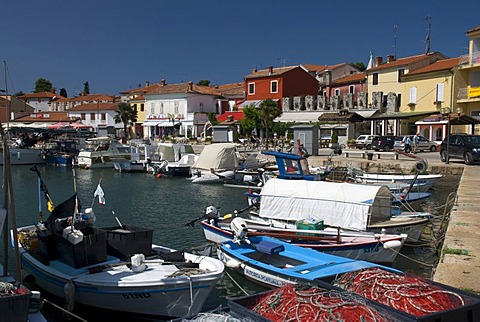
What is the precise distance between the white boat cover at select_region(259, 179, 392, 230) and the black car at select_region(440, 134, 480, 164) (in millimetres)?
20494

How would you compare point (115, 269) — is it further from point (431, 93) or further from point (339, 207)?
point (431, 93)

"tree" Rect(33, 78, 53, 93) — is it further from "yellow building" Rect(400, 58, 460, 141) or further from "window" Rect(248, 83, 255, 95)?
"yellow building" Rect(400, 58, 460, 141)

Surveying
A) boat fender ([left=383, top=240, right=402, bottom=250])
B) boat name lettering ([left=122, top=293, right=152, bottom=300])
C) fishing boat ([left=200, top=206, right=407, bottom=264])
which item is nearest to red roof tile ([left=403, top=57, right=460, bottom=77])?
fishing boat ([left=200, top=206, right=407, bottom=264])

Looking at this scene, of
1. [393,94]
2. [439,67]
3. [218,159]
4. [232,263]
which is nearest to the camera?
[232,263]

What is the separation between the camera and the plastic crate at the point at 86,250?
33.4 feet

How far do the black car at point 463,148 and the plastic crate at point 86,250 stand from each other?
92.6 ft

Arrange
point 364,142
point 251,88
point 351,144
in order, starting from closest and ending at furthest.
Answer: point 364,142
point 351,144
point 251,88

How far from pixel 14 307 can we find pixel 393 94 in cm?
5085

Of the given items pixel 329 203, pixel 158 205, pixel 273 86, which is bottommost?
pixel 158 205

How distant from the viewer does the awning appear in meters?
56.7

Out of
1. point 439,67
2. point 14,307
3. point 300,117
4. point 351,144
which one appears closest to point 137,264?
point 14,307

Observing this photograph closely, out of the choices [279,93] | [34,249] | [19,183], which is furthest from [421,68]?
[34,249]

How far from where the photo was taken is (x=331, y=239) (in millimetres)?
13625

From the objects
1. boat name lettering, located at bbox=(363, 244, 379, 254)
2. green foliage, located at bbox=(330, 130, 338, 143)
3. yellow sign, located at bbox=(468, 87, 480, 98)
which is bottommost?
boat name lettering, located at bbox=(363, 244, 379, 254)
